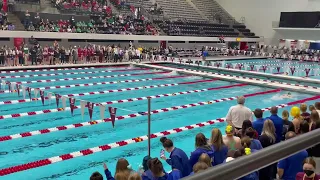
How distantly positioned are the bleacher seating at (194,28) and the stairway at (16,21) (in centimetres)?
1123

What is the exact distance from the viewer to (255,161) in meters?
0.93

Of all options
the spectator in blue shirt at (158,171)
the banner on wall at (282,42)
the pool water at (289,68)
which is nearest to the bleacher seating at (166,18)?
the banner on wall at (282,42)

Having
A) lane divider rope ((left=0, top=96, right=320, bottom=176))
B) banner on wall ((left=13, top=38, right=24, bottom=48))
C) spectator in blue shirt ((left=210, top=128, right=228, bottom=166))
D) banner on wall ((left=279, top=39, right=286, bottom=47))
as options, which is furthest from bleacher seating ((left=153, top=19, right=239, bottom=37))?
spectator in blue shirt ((left=210, top=128, right=228, bottom=166))

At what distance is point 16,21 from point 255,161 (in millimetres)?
22107

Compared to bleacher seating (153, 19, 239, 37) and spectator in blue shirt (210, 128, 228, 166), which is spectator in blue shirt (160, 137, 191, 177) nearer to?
spectator in blue shirt (210, 128, 228, 166)

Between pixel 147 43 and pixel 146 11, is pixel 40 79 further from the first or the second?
pixel 146 11

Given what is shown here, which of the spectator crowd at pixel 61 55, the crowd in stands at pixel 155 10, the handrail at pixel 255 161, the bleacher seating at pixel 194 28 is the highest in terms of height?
the crowd in stands at pixel 155 10

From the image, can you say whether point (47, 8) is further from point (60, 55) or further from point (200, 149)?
point (200, 149)

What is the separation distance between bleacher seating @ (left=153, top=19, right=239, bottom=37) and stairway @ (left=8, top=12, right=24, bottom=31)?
11.2 metres

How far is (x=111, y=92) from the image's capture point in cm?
1248

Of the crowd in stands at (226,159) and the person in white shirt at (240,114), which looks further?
the person in white shirt at (240,114)

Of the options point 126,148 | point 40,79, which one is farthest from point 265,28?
point 126,148

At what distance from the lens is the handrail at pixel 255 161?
842mm

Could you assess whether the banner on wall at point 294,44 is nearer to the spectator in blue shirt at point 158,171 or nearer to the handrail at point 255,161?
the spectator in blue shirt at point 158,171
